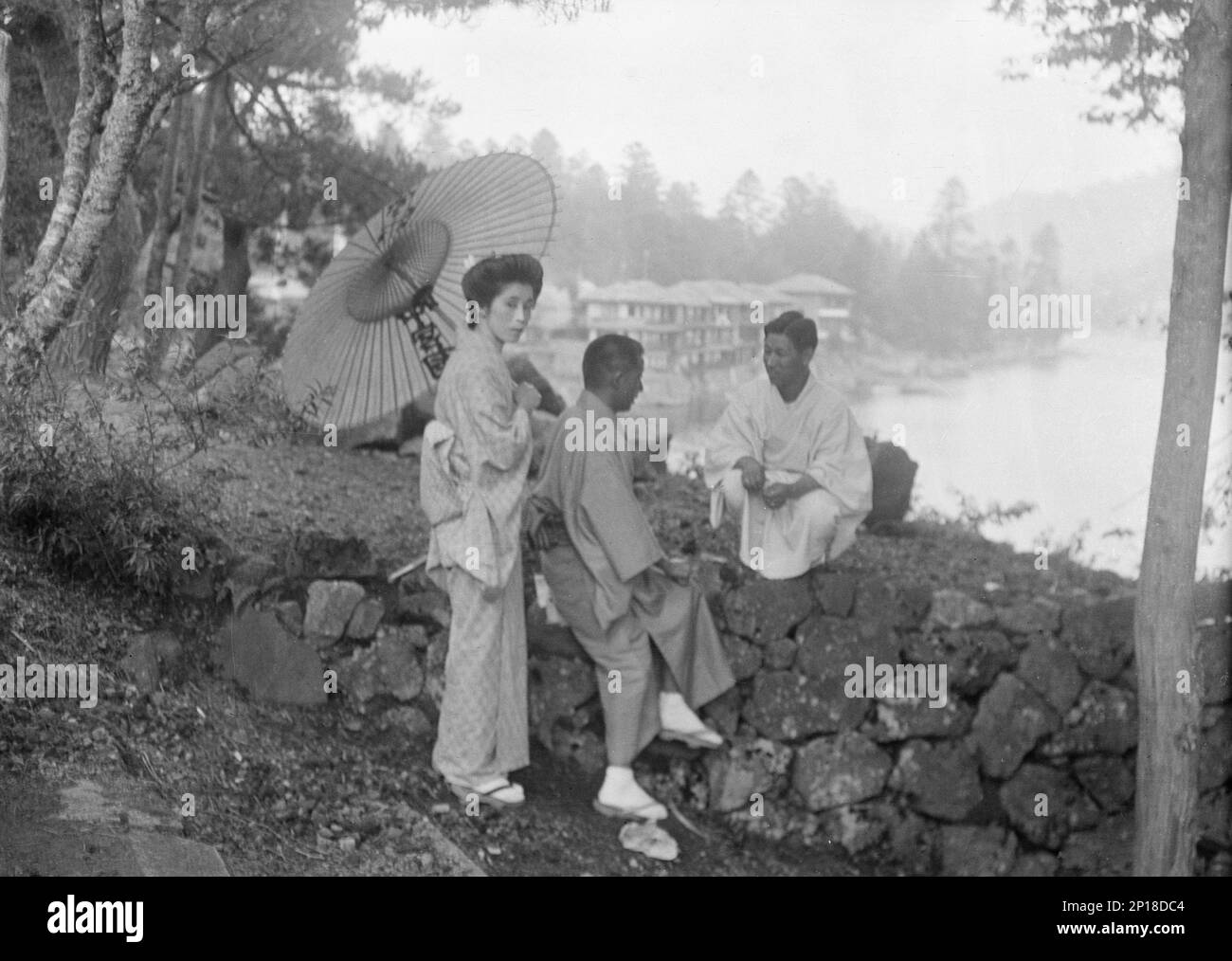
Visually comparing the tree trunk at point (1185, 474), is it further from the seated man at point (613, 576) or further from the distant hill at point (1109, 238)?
the seated man at point (613, 576)

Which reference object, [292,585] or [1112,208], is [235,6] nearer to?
[292,585]

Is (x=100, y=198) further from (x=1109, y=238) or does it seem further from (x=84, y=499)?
(x=1109, y=238)

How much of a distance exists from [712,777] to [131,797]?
2072 mm

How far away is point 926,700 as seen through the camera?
16.9ft

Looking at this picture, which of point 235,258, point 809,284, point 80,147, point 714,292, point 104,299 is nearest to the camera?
point 80,147

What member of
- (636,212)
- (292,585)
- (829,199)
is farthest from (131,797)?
(829,199)

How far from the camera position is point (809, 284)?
6176 millimetres

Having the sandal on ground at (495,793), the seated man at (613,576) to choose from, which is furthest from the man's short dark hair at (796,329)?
the sandal on ground at (495,793)

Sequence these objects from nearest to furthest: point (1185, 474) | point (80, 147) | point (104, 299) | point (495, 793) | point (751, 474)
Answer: point (495, 793) < point (1185, 474) < point (751, 474) < point (80, 147) < point (104, 299)

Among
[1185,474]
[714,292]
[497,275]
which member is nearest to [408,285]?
[497,275]

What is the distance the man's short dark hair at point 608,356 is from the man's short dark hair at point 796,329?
589mm

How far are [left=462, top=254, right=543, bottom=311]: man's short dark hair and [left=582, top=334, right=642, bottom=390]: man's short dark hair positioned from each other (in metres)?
0.35

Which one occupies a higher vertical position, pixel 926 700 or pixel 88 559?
pixel 88 559

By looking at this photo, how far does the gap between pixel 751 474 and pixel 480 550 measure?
1098mm
